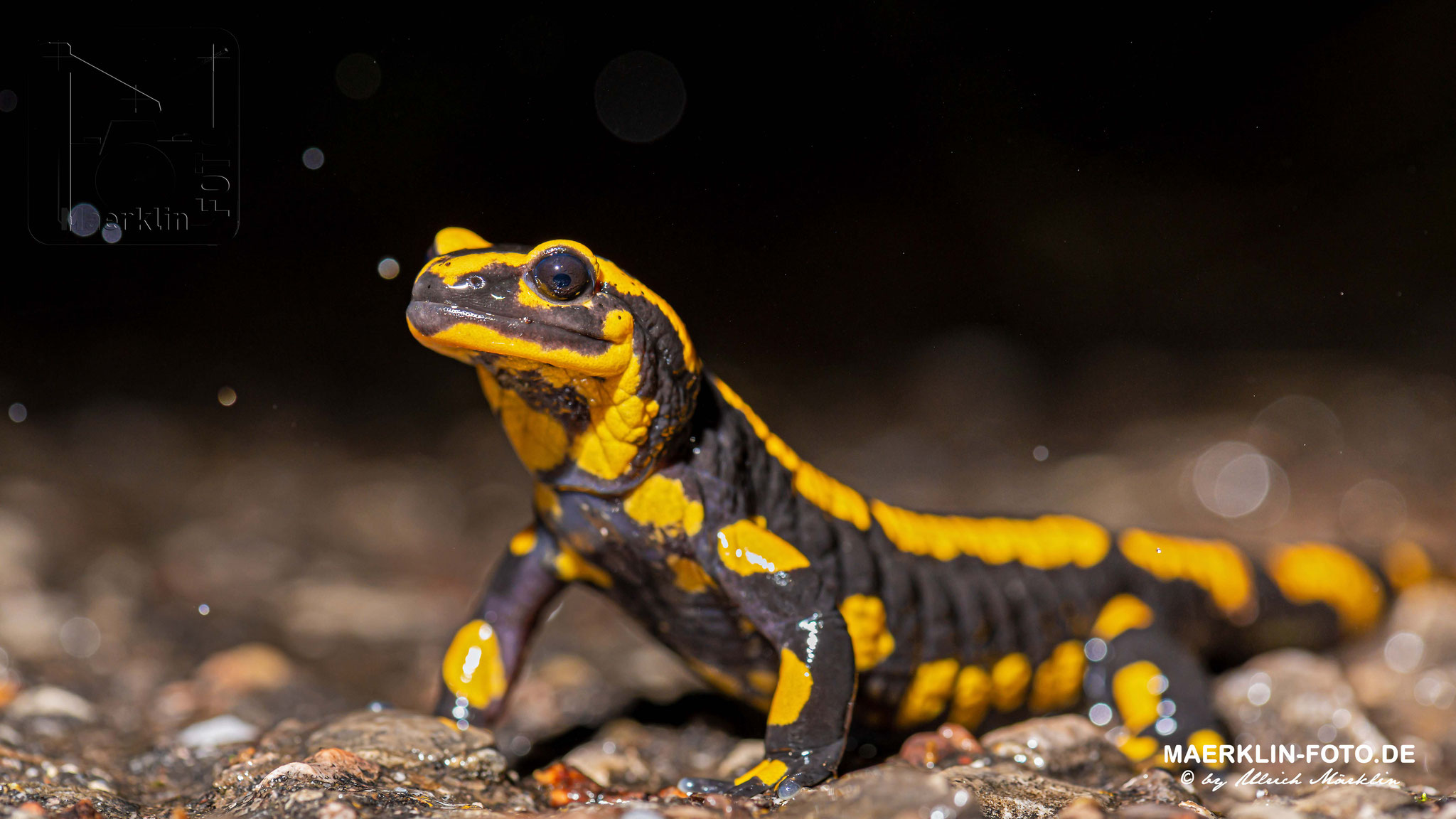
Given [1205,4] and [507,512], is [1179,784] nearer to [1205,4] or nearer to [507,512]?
[1205,4]

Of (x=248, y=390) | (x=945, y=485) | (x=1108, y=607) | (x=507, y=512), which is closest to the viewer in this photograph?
(x=1108, y=607)

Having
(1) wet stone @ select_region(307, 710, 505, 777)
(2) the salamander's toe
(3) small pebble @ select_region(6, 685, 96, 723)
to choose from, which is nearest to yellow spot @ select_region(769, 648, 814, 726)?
(2) the salamander's toe

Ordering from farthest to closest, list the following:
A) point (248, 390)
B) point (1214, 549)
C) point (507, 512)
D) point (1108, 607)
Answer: point (248, 390) → point (507, 512) → point (1214, 549) → point (1108, 607)

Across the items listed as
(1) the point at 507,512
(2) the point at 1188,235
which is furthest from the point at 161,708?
(2) the point at 1188,235

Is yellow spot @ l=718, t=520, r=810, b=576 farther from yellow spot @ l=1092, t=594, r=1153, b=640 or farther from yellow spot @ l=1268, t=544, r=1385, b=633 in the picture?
yellow spot @ l=1268, t=544, r=1385, b=633

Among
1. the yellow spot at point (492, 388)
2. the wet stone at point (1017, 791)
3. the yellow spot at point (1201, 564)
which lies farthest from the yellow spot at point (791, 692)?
the yellow spot at point (1201, 564)

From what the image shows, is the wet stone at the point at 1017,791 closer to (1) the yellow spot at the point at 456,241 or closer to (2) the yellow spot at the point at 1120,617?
(2) the yellow spot at the point at 1120,617

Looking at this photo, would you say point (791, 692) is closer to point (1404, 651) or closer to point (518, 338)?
point (518, 338)
